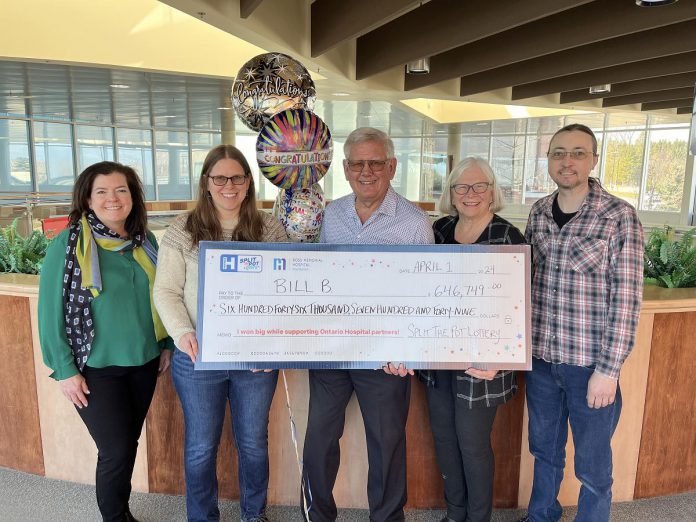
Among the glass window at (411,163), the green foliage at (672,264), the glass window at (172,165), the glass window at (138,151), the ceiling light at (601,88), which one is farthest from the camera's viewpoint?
the glass window at (411,163)

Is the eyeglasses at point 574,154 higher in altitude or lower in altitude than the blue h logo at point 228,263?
higher

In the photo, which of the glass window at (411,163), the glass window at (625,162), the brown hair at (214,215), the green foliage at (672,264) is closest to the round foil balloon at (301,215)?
the brown hair at (214,215)

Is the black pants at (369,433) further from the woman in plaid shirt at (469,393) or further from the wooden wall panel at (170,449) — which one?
the wooden wall panel at (170,449)

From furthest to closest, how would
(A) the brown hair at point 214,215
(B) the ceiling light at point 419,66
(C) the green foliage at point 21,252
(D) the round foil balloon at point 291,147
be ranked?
(B) the ceiling light at point 419,66 → (C) the green foliage at point 21,252 → (D) the round foil balloon at point 291,147 → (A) the brown hair at point 214,215

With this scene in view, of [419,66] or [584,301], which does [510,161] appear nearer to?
[419,66]

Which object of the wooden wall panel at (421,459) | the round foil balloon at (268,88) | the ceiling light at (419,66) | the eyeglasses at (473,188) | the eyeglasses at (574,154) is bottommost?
the wooden wall panel at (421,459)

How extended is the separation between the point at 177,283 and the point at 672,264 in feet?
8.82

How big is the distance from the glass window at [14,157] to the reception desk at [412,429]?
11.8m

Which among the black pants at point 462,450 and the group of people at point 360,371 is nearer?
the group of people at point 360,371

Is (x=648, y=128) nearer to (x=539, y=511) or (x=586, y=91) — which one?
(x=586, y=91)

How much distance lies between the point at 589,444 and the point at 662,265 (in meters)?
1.48

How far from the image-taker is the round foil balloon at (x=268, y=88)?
245cm

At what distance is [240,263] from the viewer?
1.78 meters

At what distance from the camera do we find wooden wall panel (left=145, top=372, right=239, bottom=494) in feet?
7.85
